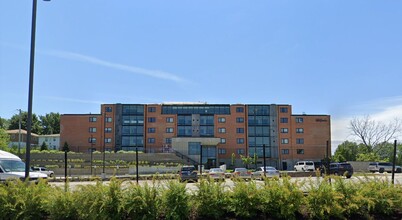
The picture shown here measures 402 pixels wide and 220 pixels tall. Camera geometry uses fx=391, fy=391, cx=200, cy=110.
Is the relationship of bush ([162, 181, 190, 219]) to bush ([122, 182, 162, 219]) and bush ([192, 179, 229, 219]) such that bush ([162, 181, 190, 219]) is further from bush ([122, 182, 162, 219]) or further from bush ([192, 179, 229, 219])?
bush ([192, 179, 229, 219])

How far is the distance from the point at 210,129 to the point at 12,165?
70.9m

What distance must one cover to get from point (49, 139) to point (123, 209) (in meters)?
109

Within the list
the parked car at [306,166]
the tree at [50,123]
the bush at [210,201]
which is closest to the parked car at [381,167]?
the parked car at [306,166]

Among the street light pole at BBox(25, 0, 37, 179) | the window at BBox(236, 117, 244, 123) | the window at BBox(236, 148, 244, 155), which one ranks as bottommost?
the window at BBox(236, 148, 244, 155)

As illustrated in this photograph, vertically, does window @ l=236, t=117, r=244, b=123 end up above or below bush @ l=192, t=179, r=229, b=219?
above

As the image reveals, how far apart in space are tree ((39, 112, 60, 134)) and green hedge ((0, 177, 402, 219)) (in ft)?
436

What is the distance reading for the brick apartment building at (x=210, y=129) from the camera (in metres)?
88.6

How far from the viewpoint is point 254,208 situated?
9.61m

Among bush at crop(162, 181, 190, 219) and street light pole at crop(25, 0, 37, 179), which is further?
street light pole at crop(25, 0, 37, 179)

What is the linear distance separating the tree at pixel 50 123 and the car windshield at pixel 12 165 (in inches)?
4720

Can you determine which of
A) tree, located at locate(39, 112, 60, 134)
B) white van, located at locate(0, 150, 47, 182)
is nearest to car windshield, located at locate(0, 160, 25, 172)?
white van, located at locate(0, 150, 47, 182)

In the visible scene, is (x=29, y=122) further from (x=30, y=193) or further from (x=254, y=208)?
(x=254, y=208)

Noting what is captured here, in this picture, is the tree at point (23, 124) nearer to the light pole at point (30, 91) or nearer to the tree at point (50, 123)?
the tree at point (50, 123)

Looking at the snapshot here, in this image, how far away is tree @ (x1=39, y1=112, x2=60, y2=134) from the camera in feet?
444
